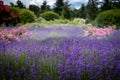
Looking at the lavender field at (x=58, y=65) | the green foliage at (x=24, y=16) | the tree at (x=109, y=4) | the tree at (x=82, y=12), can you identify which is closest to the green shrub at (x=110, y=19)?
the green foliage at (x=24, y=16)

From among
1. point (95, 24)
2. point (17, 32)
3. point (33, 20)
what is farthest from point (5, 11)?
point (33, 20)

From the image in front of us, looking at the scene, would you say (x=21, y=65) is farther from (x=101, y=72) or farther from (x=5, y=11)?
(x=5, y=11)

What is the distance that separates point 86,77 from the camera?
12.0 ft

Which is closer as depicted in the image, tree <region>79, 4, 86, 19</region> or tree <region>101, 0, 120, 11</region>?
tree <region>101, 0, 120, 11</region>

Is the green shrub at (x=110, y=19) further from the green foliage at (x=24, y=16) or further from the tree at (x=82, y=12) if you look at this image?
the tree at (x=82, y=12)

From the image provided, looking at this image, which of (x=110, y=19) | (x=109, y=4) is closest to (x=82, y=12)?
(x=109, y=4)

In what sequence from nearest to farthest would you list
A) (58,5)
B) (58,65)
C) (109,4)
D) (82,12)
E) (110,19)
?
(58,65), (110,19), (109,4), (58,5), (82,12)

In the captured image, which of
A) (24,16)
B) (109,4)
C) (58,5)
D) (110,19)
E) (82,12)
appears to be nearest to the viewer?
(110,19)

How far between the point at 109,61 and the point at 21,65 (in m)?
1.52

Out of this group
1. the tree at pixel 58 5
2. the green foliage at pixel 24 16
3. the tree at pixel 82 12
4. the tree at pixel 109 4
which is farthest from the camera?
the tree at pixel 82 12

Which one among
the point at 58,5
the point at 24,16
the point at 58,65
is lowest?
the point at 24,16

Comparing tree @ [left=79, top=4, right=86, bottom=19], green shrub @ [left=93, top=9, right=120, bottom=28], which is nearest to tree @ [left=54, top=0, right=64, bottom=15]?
tree @ [left=79, top=4, right=86, bottom=19]

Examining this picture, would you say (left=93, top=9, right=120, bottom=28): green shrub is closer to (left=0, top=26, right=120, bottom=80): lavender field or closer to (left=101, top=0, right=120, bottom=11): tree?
(left=0, top=26, right=120, bottom=80): lavender field

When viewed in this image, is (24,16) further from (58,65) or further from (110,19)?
(58,65)
